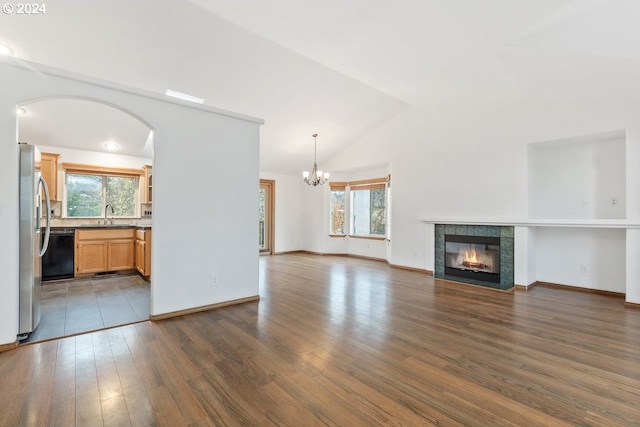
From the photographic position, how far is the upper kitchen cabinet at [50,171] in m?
5.25

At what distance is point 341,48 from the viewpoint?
390 cm

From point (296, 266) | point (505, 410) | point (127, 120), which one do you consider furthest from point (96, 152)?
point (505, 410)

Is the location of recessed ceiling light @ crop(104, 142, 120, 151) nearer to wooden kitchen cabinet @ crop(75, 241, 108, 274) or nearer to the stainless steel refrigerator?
wooden kitchen cabinet @ crop(75, 241, 108, 274)

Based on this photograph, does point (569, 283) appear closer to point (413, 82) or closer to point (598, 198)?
point (598, 198)

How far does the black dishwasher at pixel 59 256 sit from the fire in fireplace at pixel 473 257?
21.7 feet

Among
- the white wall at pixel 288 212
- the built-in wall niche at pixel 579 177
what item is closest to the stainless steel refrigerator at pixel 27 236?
the white wall at pixel 288 212

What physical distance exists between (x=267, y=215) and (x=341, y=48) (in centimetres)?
554

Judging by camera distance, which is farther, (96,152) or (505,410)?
(96,152)

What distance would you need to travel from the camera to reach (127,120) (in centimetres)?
496

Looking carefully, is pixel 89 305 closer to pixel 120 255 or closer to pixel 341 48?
pixel 120 255

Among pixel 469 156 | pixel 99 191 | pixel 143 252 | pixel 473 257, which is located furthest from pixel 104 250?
pixel 469 156

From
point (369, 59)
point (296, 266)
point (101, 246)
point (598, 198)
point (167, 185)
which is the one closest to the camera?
point (167, 185)

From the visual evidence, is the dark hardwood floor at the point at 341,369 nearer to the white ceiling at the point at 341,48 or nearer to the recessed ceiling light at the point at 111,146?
the white ceiling at the point at 341,48

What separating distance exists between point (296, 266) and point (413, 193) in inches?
116
